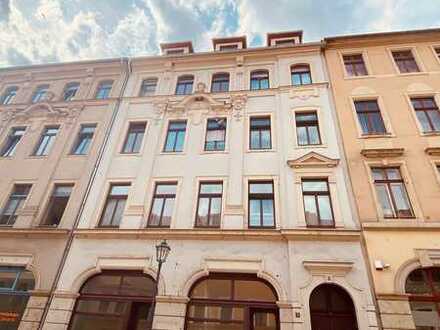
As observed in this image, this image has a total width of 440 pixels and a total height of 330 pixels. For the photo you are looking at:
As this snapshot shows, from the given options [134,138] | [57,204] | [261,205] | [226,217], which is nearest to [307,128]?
[261,205]

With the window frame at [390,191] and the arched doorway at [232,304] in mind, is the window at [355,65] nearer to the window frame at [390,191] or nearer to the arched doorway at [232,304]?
the window frame at [390,191]

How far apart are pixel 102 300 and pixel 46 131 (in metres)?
10.5

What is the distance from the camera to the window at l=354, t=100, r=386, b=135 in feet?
40.4

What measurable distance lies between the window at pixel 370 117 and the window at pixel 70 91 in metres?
16.7

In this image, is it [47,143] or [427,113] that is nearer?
[427,113]

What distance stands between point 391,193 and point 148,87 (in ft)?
46.7

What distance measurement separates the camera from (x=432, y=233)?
30.6 ft

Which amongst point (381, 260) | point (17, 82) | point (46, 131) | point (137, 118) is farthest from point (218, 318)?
point (17, 82)

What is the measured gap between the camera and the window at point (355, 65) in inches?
576

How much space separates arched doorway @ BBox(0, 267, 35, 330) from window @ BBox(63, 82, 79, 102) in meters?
10.5

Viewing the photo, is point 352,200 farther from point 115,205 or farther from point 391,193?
point 115,205

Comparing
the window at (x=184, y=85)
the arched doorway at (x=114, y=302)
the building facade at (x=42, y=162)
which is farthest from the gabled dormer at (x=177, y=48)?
the arched doorway at (x=114, y=302)

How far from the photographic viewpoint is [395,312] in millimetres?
8266

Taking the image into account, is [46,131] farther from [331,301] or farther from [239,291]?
[331,301]
